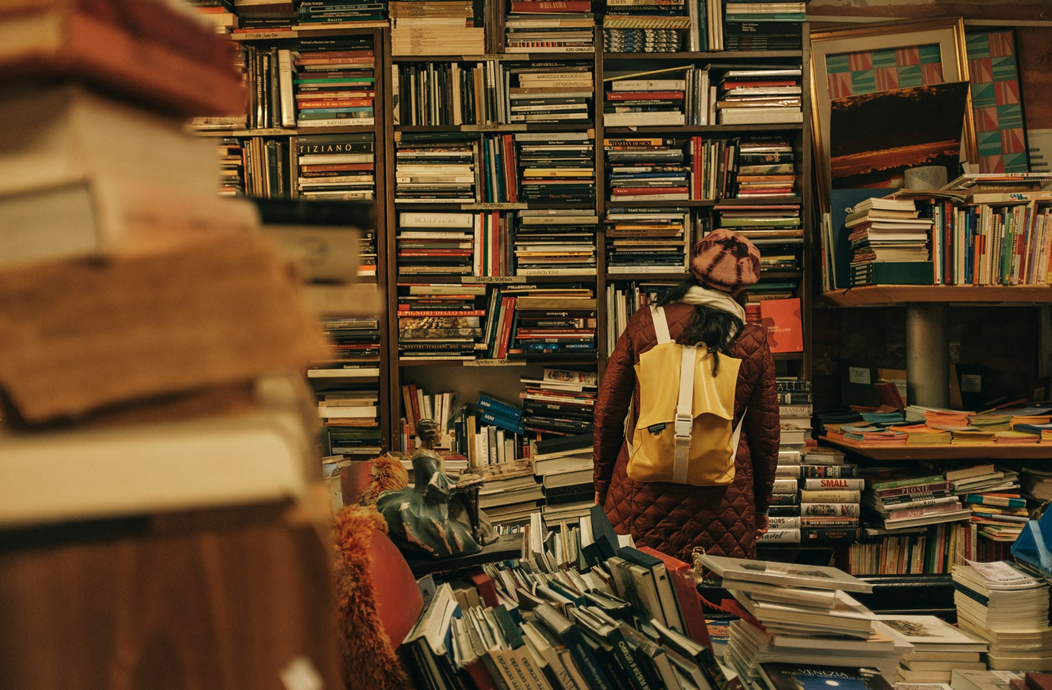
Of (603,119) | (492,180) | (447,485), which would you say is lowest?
(447,485)

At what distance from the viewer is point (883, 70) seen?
10.1 ft

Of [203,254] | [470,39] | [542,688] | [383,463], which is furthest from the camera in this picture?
[470,39]

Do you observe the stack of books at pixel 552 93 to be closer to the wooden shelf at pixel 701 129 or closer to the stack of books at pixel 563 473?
the wooden shelf at pixel 701 129

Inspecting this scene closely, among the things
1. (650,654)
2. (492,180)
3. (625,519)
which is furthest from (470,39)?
(650,654)

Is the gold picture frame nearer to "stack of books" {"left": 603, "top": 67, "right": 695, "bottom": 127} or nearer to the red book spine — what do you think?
"stack of books" {"left": 603, "top": 67, "right": 695, "bottom": 127}

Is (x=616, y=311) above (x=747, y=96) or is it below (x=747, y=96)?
below

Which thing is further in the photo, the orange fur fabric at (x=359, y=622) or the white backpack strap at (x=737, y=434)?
the white backpack strap at (x=737, y=434)

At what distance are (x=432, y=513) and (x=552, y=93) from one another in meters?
2.23

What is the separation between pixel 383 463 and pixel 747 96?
241 centimetres

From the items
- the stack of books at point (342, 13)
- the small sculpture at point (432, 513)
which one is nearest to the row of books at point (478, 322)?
the stack of books at point (342, 13)

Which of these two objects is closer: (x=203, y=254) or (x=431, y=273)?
(x=203, y=254)

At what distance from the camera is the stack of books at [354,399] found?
2783 millimetres

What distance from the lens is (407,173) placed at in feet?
9.10

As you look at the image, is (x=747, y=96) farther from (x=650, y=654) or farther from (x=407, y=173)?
(x=650, y=654)
